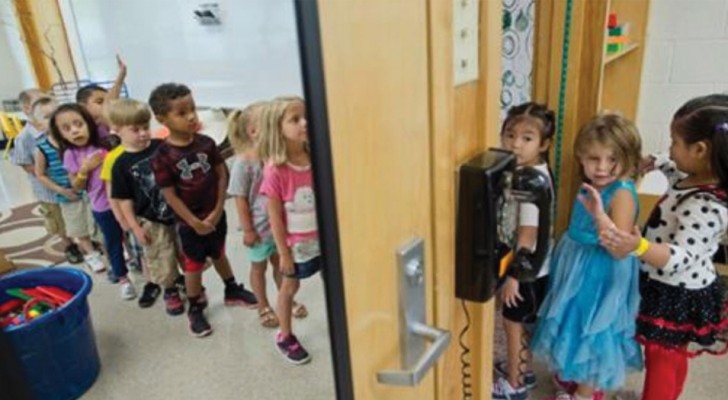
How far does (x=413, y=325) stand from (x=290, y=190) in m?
0.22

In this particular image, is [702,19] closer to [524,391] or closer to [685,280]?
[685,280]

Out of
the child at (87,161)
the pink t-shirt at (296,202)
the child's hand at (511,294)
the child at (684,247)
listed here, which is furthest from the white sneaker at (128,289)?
the child at (684,247)

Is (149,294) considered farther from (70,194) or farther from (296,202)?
(296,202)

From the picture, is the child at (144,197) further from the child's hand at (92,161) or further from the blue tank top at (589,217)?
the blue tank top at (589,217)

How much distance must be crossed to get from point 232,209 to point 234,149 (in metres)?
0.10

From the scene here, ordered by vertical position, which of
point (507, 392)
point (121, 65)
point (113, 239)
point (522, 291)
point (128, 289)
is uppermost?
point (121, 65)

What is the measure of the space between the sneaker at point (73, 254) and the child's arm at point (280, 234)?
48 centimetres

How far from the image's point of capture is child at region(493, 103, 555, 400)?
4.37 ft

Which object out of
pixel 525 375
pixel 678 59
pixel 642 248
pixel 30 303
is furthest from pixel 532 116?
pixel 678 59

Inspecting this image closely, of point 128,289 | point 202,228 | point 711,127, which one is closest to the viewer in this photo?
point 202,228

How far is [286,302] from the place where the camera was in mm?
673

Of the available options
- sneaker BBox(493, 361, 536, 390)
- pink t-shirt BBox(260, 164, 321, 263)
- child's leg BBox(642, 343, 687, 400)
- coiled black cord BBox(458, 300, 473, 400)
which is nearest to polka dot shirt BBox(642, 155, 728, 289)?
child's leg BBox(642, 343, 687, 400)

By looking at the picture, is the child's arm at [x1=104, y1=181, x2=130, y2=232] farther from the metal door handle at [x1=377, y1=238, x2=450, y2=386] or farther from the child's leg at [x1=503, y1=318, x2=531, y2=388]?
the child's leg at [x1=503, y1=318, x2=531, y2=388]

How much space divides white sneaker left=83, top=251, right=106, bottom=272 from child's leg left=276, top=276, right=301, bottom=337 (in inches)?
15.3
